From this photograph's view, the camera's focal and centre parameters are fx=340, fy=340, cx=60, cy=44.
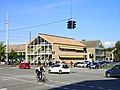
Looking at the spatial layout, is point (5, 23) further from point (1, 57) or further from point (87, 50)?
point (87, 50)

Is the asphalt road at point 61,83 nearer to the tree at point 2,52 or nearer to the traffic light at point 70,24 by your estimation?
the traffic light at point 70,24

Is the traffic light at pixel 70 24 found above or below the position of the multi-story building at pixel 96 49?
below

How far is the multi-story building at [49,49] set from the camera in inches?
3428

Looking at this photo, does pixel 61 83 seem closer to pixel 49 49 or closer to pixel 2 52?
pixel 49 49

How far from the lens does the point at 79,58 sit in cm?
9938

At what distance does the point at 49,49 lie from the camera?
3440 inches

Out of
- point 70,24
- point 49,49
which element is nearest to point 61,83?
point 70,24

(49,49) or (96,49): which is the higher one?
(96,49)

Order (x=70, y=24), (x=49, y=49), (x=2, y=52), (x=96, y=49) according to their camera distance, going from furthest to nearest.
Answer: (x=96, y=49) < (x=2, y=52) < (x=49, y=49) < (x=70, y=24)

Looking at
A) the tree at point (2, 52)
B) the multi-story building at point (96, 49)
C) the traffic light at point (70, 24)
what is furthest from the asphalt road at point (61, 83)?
the multi-story building at point (96, 49)

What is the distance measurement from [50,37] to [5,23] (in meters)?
18.2

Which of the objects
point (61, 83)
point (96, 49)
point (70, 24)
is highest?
point (96, 49)

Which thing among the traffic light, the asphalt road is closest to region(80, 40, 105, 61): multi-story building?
the traffic light

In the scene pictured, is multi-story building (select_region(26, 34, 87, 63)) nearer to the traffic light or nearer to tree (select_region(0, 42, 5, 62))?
tree (select_region(0, 42, 5, 62))
